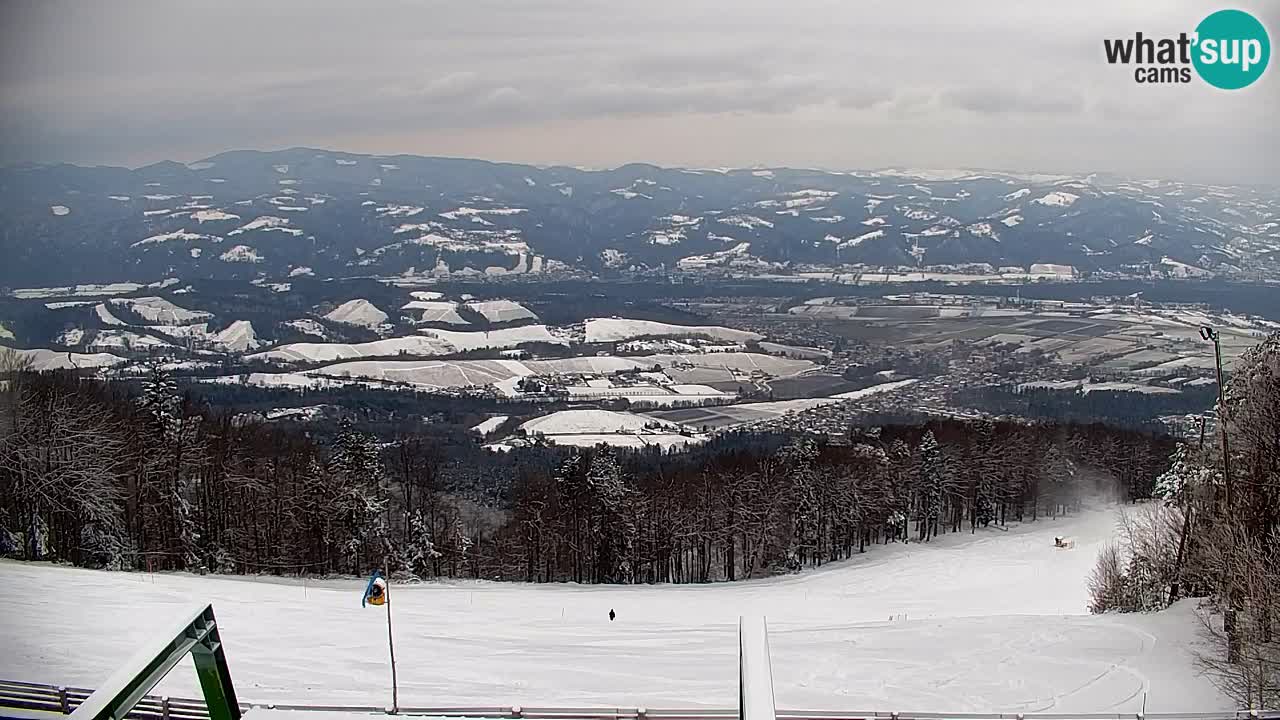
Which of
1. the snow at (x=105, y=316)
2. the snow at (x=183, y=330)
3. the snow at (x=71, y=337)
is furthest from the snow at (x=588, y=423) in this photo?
the snow at (x=183, y=330)

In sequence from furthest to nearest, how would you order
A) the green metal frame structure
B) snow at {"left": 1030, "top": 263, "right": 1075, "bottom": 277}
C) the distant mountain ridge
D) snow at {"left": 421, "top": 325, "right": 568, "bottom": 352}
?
snow at {"left": 1030, "top": 263, "right": 1075, "bottom": 277}, the distant mountain ridge, snow at {"left": 421, "top": 325, "right": 568, "bottom": 352}, the green metal frame structure

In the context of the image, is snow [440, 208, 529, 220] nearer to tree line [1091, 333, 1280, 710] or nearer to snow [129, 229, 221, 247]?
snow [129, 229, 221, 247]

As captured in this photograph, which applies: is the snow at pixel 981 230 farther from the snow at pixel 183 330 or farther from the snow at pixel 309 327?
the snow at pixel 183 330

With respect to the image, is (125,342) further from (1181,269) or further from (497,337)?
(1181,269)

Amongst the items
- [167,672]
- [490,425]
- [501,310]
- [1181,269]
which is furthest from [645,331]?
[167,672]

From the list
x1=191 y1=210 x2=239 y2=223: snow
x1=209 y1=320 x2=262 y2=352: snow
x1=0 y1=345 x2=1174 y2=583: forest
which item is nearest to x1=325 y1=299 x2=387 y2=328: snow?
x1=209 y1=320 x2=262 y2=352: snow
